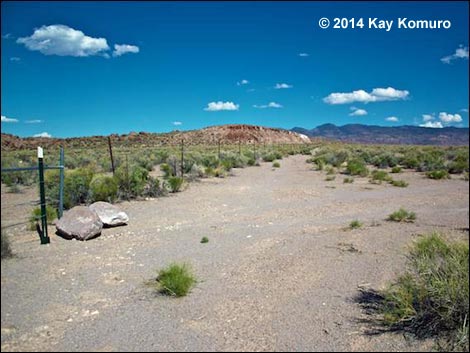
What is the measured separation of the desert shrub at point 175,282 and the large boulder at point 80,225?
3939 mm

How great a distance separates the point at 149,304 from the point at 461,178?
22680 mm

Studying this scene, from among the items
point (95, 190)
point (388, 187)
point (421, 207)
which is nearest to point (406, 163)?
point (388, 187)

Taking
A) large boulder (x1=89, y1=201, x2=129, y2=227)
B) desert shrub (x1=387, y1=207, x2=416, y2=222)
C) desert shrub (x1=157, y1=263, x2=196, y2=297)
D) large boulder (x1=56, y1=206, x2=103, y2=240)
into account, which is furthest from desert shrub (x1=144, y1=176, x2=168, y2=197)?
desert shrub (x1=157, y1=263, x2=196, y2=297)

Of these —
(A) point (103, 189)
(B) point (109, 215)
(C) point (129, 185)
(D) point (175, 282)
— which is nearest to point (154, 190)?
(C) point (129, 185)

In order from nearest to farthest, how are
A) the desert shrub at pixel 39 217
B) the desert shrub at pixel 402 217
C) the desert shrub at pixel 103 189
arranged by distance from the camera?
Answer: 1. the desert shrub at pixel 39 217
2. the desert shrub at pixel 402 217
3. the desert shrub at pixel 103 189

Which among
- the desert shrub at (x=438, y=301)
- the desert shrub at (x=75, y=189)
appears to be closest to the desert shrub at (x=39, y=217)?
the desert shrub at (x=75, y=189)

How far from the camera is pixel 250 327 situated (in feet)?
18.0

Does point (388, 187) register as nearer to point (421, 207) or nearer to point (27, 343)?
point (421, 207)

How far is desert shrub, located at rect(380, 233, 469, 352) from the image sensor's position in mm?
5027

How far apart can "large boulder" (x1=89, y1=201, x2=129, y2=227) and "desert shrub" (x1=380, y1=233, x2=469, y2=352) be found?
27.1 feet

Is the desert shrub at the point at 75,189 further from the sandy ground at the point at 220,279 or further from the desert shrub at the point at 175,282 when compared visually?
the desert shrub at the point at 175,282

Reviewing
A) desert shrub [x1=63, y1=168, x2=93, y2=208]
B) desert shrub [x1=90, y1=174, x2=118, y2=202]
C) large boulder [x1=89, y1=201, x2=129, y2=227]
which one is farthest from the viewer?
desert shrub [x1=90, y1=174, x2=118, y2=202]

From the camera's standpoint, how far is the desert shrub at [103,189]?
15547mm

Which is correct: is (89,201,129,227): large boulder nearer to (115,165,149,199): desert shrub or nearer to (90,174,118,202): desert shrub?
(90,174,118,202): desert shrub
